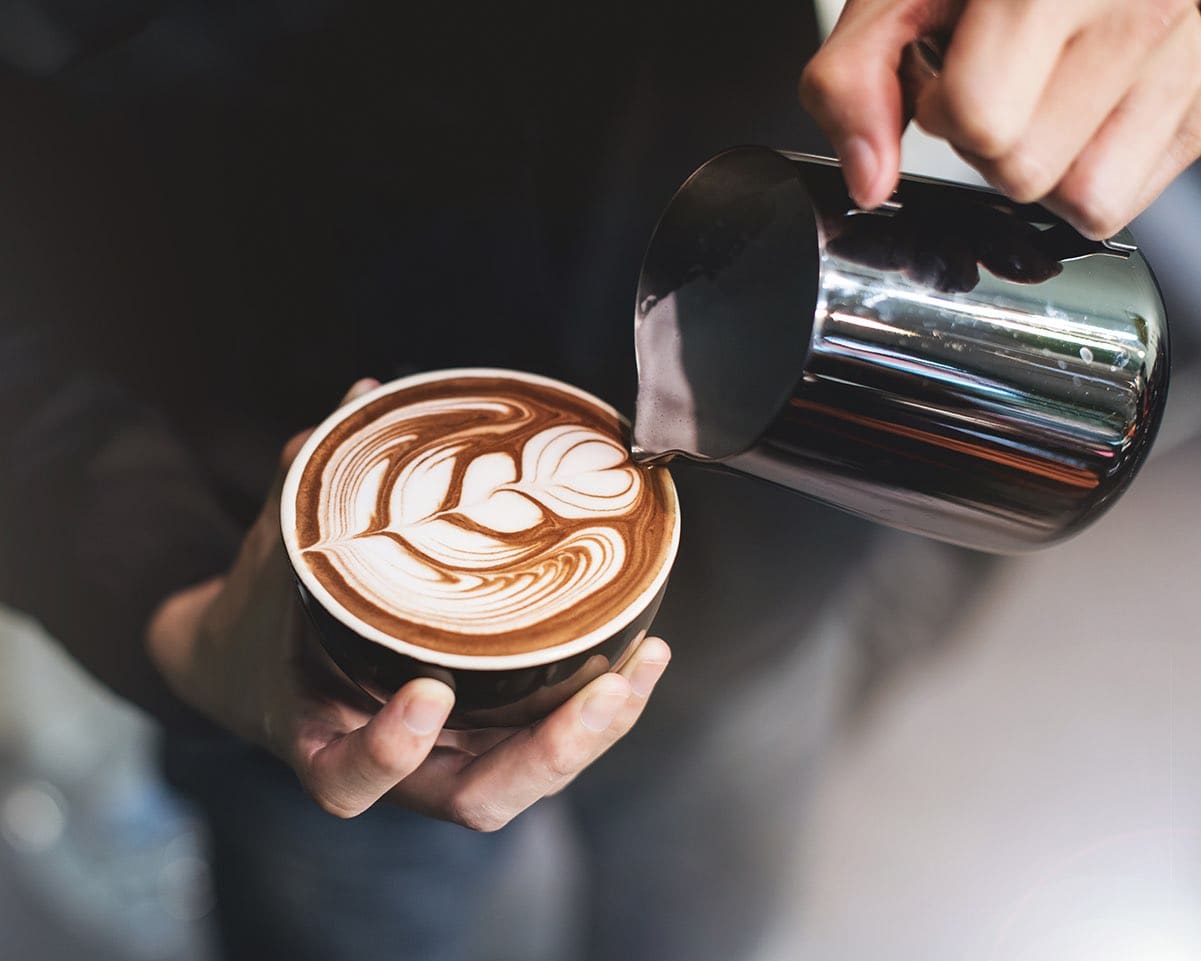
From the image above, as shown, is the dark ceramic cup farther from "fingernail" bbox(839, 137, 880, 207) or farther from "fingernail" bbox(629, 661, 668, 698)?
"fingernail" bbox(839, 137, 880, 207)

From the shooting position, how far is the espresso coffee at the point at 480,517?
2.28 ft

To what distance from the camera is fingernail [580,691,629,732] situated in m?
0.72

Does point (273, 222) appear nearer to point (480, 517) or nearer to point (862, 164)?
point (480, 517)

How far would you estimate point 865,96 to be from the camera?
613 millimetres

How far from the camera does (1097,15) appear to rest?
Result: 621 mm

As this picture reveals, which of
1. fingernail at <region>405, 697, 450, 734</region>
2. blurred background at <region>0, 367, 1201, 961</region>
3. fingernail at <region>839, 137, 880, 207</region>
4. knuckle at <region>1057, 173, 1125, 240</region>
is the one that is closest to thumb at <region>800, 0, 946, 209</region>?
fingernail at <region>839, 137, 880, 207</region>

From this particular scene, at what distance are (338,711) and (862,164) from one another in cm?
67

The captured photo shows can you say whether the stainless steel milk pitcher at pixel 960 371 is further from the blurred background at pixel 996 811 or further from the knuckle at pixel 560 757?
the blurred background at pixel 996 811

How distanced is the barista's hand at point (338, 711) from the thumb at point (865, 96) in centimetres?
41

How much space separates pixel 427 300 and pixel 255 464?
1.09 ft

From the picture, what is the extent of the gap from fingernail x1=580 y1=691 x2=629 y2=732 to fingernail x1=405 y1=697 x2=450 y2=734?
4.5 inches

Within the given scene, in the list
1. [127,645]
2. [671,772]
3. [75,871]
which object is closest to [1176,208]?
[671,772]

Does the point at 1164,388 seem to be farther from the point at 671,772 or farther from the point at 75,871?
the point at 75,871

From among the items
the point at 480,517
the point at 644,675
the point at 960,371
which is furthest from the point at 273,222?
the point at 960,371
